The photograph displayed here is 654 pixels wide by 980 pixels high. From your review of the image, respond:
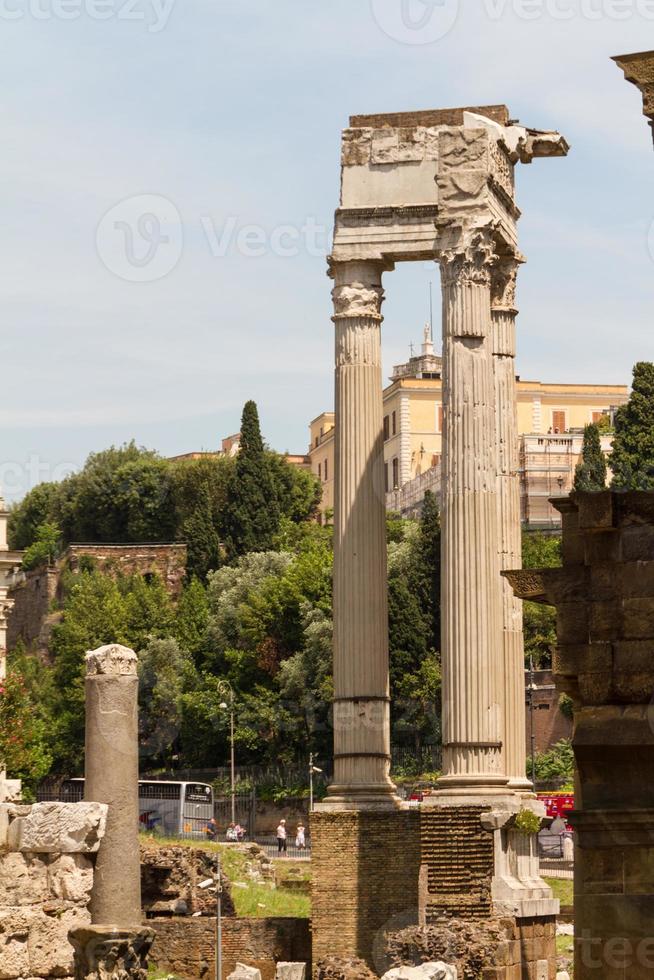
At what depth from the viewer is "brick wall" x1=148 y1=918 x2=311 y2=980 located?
3562 centimetres

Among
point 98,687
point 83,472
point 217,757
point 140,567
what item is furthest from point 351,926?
point 83,472

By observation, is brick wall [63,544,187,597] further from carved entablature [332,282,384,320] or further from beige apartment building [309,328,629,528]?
carved entablature [332,282,384,320]

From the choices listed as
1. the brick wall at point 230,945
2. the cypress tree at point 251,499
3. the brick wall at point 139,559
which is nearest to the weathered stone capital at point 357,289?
the brick wall at point 230,945

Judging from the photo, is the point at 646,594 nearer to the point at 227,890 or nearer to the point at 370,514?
the point at 370,514

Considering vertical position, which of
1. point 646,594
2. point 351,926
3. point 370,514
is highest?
point 370,514

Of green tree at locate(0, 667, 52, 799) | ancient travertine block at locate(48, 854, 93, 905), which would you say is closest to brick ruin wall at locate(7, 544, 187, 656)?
green tree at locate(0, 667, 52, 799)

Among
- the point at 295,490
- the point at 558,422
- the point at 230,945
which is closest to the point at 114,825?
the point at 230,945

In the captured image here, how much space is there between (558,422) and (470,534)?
101505mm

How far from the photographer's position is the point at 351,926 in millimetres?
33750

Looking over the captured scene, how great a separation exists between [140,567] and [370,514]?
87792 mm

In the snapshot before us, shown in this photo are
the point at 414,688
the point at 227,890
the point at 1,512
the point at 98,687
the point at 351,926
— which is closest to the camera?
the point at 98,687

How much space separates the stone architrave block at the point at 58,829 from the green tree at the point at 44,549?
110m

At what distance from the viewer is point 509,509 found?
35062mm

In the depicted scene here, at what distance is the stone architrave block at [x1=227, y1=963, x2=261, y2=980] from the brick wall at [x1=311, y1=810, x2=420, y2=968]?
125 centimetres
